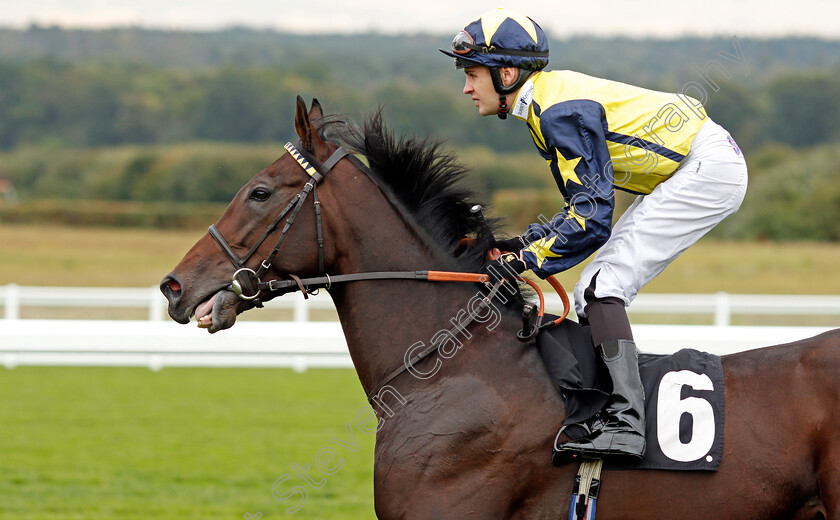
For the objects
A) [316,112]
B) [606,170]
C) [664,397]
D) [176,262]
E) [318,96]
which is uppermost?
[318,96]

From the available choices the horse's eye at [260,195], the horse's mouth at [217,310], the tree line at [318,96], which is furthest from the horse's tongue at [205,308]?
the tree line at [318,96]

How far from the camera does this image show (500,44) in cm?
317

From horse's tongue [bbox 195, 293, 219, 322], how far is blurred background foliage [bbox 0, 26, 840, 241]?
19.5 m

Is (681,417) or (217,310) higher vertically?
(217,310)

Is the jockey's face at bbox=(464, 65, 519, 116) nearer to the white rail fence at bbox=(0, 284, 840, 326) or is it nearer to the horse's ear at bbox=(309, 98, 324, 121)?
the horse's ear at bbox=(309, 98, 324, 121)

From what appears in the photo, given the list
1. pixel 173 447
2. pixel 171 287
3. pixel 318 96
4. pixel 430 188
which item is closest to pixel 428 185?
pixel 430 188

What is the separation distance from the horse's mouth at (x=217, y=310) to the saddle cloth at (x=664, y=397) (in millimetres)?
1046

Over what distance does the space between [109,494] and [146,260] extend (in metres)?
27.5

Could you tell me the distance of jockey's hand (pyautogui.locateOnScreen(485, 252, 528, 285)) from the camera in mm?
3084

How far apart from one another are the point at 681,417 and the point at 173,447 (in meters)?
5.00

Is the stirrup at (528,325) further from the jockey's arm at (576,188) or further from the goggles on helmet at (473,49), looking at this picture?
the goggles on helmet at (473,49)

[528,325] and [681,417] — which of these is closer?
[681,417]

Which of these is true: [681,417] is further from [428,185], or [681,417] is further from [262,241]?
[262,241]

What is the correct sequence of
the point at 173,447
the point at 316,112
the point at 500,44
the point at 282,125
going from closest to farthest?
the point at 500,44 < the point at 316,112 < the point at 173,447 < the point at 282,125
